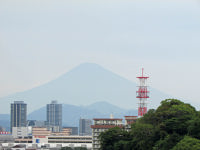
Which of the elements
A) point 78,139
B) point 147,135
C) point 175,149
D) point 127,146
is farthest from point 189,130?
point 78,139

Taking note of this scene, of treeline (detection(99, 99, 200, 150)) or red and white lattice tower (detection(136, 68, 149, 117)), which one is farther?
red and white lattice tower (detection(136, 68, 149, 117))

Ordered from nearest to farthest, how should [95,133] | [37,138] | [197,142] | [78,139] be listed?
1. [197,142]
2. [95,133]
3. [78,139]
4. [37,138]

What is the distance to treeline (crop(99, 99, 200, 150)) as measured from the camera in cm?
5922

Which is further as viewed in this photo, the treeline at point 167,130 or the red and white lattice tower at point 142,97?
the red and white lattice tower at point 142,97

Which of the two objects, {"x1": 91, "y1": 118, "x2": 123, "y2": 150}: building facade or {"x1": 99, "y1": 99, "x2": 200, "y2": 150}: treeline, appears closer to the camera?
{"x1": 99, "y1": 99, "x2": 200, "y2": 150}: treeline

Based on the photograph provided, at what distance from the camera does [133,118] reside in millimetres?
113500

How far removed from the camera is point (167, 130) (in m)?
65.9

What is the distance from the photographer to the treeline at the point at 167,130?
59.2m

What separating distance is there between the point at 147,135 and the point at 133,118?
4503cm

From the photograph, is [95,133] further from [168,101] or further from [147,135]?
[147,135]

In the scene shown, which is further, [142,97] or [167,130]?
[142,97]

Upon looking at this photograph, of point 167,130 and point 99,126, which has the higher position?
point 99,126

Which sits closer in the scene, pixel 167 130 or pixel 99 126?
pixel 167 130

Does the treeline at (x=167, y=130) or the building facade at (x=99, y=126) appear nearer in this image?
the treeline at (x=167, y=130)
